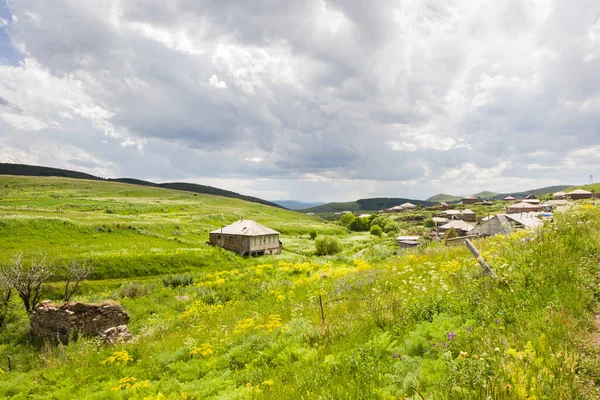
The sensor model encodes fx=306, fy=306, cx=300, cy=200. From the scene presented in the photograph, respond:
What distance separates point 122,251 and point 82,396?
1558 inches

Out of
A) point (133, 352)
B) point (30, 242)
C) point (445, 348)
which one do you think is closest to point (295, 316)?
point (133, 352)

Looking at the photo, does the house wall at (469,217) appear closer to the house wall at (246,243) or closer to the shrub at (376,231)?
the shrub at (376,231)

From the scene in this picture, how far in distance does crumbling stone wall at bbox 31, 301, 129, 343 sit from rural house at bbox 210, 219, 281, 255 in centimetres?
3765

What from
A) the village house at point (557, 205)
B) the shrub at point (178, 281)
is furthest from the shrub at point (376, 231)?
the shrub at point (178, 281)

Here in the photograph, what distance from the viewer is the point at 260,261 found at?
49938 mm

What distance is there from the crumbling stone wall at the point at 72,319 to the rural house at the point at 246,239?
37649 millimetres

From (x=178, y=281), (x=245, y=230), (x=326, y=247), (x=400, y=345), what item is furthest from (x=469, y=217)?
(x=400, y=345)

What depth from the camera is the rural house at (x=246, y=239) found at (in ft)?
180

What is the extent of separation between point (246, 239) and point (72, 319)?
129 ft

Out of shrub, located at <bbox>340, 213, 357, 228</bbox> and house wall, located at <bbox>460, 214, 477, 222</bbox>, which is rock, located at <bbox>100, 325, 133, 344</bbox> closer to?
house wall, located at <bbox>460, 214, 477, 222</bbox>

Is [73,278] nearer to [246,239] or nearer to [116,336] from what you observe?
[116,336]

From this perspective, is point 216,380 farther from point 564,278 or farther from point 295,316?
point 564,278

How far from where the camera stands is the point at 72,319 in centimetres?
1570

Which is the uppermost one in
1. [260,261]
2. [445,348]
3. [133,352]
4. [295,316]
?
[445,348]
